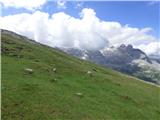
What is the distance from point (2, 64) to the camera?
2416 inches

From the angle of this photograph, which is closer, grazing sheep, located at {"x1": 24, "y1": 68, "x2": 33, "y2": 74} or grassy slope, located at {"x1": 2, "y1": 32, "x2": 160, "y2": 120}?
grassy slope, located at {"x1": 2, "y1": 32, "x2": 160, "y2": 120}

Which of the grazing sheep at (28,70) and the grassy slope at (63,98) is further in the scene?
the grazing sheep at (28,70)

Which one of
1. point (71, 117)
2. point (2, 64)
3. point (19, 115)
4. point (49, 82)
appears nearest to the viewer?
point (19, 115)

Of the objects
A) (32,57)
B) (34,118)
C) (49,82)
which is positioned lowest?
(34,118)

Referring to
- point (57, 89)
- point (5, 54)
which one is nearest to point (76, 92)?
point (57, 89)

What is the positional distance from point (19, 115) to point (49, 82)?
1740 cm

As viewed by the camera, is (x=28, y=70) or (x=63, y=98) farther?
(x=28, y=70)

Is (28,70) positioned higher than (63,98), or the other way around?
(28,70)

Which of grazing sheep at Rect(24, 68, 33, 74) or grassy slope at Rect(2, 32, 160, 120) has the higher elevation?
grazing sheep at Rect(24, 68, 33, 74)

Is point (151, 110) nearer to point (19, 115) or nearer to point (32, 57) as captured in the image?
point (19, 115)

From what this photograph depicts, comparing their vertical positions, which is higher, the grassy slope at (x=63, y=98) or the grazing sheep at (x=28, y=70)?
the grazing sheep at (x=28, y=70)

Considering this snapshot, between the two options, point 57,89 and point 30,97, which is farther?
point 57,89

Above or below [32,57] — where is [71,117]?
below

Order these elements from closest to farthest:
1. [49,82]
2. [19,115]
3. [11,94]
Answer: [19,115] → [11,94] → [49,82]
